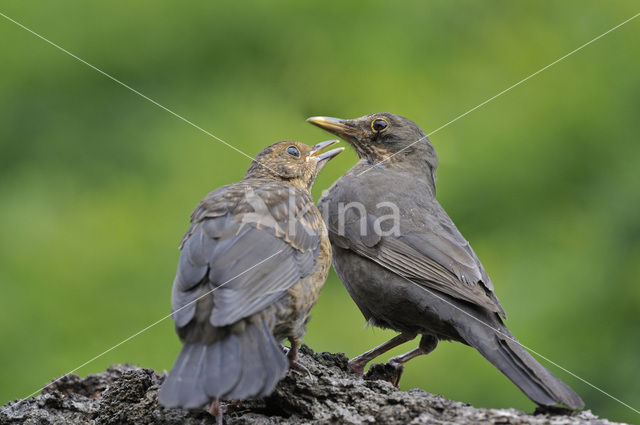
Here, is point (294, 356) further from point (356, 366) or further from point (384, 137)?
point (384, 137)

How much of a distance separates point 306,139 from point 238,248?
225 centimetres

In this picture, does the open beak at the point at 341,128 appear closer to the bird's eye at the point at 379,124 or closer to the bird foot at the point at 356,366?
the bird's eye at the point at 379,124

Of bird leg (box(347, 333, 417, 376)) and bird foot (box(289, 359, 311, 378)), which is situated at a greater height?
bird leg (box(347, 333, 417, 376))

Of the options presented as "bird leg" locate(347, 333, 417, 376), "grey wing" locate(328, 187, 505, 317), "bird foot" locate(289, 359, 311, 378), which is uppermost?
"grey wing" locate(328, 187, 505, 317)

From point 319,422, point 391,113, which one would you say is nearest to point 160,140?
point 391,113

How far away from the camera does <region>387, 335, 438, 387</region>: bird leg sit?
453 centimetres

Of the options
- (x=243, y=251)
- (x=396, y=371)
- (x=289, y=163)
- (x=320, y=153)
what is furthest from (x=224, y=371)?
(x=320, y=153)

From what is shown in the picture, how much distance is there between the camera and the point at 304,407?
337 centimetres

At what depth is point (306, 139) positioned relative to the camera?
18.9 ft

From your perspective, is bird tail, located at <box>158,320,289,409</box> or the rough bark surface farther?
the rough bark surface

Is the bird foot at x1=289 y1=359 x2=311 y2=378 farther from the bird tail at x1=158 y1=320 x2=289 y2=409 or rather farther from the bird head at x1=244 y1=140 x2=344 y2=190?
the bird head at x1=244 y1=140 x2=344 y2=190

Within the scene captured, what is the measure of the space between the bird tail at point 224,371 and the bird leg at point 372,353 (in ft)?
4.77

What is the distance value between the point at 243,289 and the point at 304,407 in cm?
52

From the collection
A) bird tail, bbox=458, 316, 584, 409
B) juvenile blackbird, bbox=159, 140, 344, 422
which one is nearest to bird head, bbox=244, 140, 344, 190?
juvenile blackbird, bbox=159, 140, 344, 422
